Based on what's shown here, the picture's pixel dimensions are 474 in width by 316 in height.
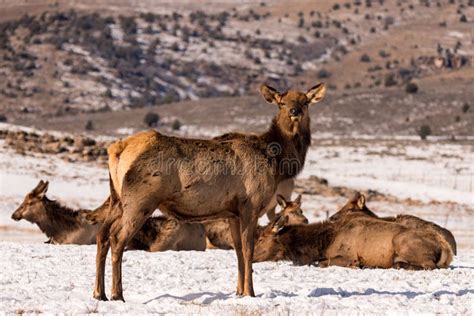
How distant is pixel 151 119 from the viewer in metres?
79.2

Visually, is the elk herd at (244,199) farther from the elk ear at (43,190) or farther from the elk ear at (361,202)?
the elk ear at (43,190)

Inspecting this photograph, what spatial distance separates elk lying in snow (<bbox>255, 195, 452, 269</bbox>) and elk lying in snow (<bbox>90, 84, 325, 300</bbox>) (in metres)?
3.49

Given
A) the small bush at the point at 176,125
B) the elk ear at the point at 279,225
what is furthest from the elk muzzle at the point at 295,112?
the small bush at the point at 176,125

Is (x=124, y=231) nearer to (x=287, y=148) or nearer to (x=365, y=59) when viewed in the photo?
(x=287, y=148)

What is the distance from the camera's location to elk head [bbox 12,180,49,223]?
75.5 feet

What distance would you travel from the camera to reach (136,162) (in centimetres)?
1158

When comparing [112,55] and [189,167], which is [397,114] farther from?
[189,167]

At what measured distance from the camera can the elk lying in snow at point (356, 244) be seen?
1575 centimetres

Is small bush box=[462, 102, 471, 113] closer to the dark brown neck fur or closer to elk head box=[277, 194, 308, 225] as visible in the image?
elk head box=[277, 194, 308, 225]

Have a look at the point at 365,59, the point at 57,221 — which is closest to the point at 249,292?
the point at 57,221

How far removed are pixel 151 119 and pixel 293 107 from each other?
6634 cm

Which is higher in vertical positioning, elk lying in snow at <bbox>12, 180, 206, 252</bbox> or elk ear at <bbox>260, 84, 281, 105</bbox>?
elk ear at <bbox>260, 84, 281, 105</bbox>

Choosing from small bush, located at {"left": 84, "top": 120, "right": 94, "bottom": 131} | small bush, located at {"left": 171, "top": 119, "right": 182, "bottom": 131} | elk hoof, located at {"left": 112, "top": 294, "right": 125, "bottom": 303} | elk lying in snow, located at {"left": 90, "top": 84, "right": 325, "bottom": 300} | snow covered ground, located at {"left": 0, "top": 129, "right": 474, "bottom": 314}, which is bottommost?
small bush, located at {"left": 84, "top": 120, "right": 94, "bottom": 131}

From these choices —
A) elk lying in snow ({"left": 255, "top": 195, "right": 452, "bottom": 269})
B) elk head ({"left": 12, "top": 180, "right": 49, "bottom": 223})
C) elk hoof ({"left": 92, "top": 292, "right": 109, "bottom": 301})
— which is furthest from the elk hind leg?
elk head ({"left": 12, "top": 180, "right": 49, "bottom": 223})
